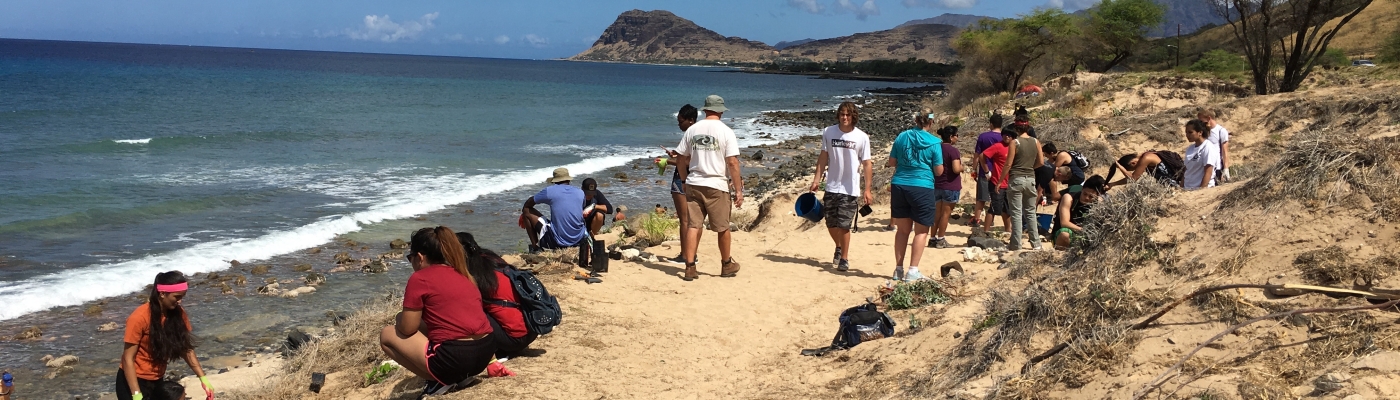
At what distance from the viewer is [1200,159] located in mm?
8031

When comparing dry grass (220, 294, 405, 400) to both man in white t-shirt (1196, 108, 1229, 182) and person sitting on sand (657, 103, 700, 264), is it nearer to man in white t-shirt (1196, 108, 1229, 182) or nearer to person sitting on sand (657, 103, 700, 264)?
person sitting on sand (657, 103, 700, 264)

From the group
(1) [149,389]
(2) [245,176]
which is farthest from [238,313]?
(2) [245,176]

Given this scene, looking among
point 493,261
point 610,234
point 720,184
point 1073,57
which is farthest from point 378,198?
point 1073,57

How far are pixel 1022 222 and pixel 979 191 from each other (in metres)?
1.07

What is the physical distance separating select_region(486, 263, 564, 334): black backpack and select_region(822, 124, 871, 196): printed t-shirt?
3.07 metres

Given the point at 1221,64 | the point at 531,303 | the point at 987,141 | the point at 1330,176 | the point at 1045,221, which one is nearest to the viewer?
the point at 1330,176

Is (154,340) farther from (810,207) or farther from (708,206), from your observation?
(810,207)

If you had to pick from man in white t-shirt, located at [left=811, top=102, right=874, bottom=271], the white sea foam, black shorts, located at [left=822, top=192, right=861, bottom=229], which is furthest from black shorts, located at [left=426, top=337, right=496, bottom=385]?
the white sea foam

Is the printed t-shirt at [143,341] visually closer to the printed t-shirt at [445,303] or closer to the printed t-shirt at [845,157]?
the printed t-shirt at [445,303]

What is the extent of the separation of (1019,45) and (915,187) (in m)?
43.0

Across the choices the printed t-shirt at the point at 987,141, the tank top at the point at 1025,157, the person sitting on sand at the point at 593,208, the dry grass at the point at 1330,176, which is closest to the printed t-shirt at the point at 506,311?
the person sitting on sand at the point at 593,208

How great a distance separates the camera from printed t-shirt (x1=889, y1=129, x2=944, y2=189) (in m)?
7.61

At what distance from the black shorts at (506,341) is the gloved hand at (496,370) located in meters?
0.10

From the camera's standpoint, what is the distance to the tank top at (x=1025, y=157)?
8.70 m
